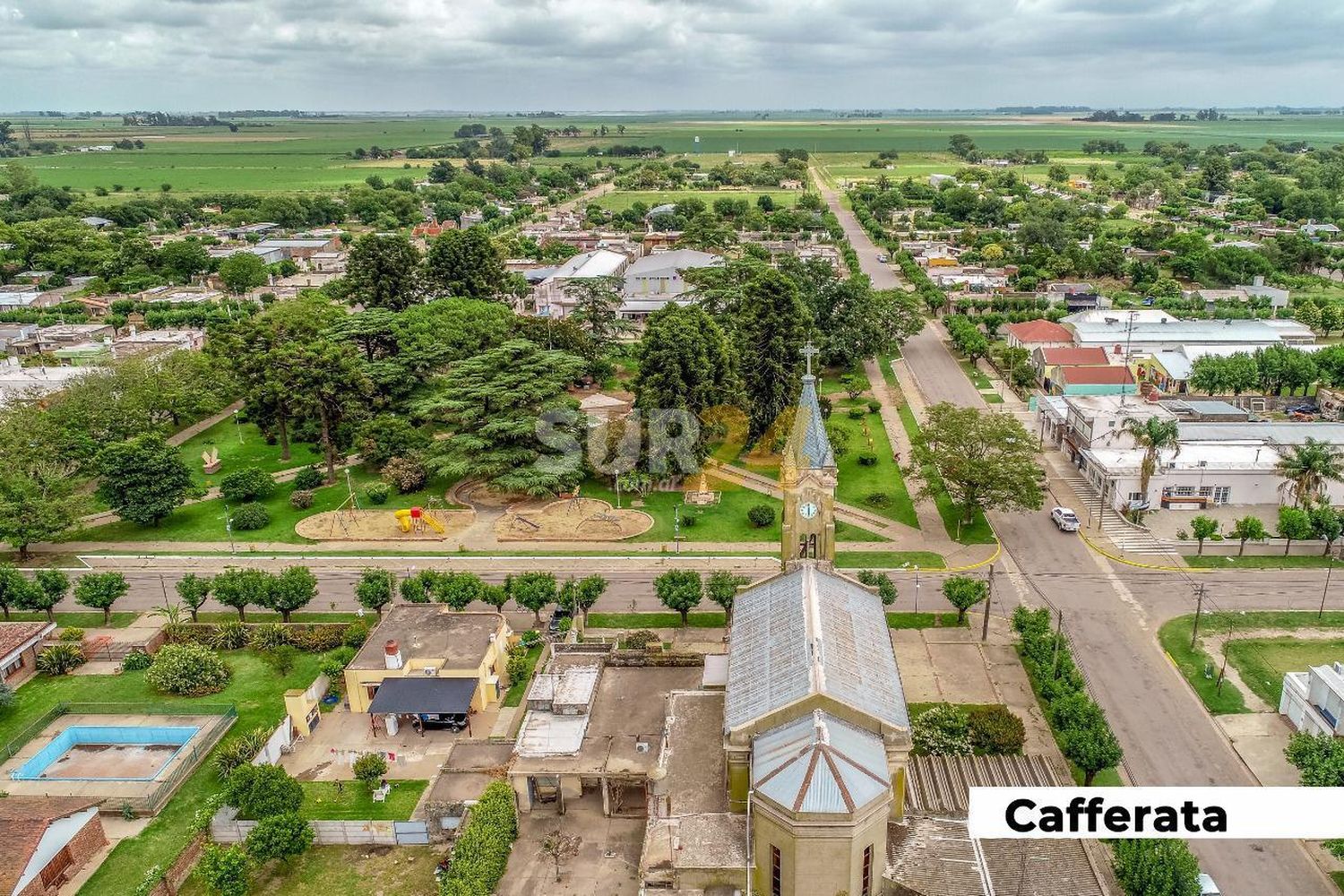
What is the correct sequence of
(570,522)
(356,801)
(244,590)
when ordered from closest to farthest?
1. (356,801)
2. (244,590)
3. (570,522)

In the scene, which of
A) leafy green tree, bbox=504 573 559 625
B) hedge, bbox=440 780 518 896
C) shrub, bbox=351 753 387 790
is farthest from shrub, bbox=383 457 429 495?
hedge, bbox=440 780 518 896

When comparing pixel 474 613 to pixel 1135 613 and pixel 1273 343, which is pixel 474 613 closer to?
pixel 1135 613

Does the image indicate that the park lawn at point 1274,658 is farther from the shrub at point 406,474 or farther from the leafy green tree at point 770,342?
Result: the shrub at point 406,474

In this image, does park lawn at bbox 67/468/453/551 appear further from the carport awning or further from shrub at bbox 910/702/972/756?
shrub at bbox 910/702/972/756

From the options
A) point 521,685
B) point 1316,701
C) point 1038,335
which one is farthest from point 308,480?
point 1038,335

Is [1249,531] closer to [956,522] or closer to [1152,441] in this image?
[1152,441]

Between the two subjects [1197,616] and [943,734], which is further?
[1197,616]
